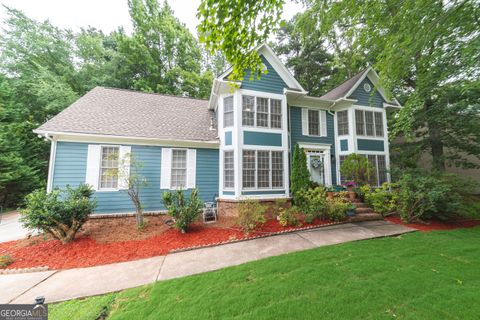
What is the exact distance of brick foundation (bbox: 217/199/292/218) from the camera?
26.0 ft

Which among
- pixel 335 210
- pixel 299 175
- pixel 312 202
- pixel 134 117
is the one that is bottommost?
pixel 335 210

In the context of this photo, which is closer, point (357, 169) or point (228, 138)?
point (228, 138)

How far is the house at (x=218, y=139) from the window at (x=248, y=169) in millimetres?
47

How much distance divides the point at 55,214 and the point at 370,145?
48.0ft

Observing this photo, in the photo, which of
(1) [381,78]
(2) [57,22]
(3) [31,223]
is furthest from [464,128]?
(2) [57,22]

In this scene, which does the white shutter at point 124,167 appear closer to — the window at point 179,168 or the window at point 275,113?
the window at point 179,168

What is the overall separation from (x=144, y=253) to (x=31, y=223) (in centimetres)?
360

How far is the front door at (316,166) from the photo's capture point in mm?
10461

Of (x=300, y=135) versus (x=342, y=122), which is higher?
(x=342, y=122)

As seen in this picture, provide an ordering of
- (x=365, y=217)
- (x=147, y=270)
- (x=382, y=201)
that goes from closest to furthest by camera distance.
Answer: (x=147, y=270), (x=365, y=217), (x=382, y=201)

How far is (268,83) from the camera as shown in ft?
29.2

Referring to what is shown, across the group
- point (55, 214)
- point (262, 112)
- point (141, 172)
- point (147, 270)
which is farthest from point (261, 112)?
point (55, 214)

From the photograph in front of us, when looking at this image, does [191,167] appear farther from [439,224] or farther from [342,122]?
[439,224]

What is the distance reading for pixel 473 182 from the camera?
7.66m
